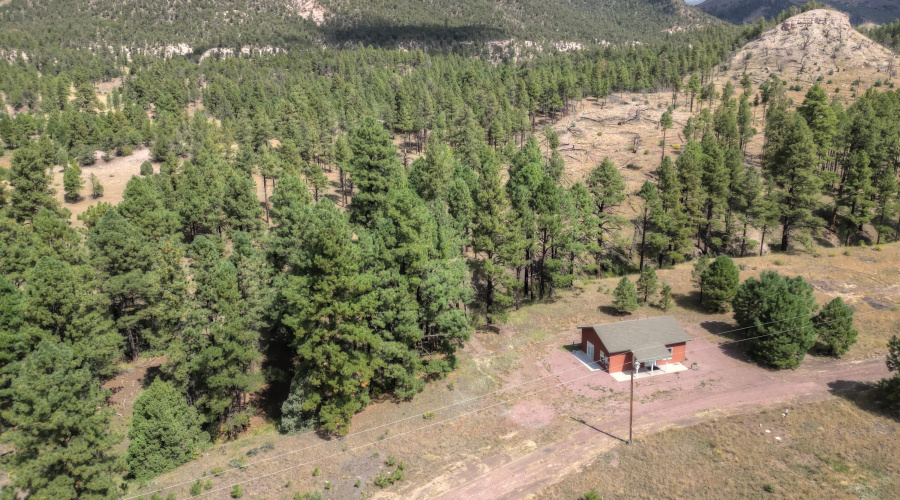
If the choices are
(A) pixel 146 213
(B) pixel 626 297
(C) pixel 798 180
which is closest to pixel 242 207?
(A) pixel 146 213

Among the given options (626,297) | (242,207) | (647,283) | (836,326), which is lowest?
(626,297)

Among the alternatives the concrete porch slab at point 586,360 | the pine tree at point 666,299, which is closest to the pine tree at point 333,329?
the concrete porch slab at point 586,360

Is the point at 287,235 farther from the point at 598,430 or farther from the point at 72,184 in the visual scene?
the point at 72,184

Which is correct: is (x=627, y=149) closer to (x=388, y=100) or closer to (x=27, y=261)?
(x=388, y=100)

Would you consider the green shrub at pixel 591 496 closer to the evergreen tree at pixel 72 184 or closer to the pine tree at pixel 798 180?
the pine tree at pixel 798 180

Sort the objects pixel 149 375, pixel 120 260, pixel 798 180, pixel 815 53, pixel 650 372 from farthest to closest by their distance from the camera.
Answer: pixel 815 53 < pixel 798 180 < pixel 149 375 < pixel 120 260 < pixel 650 372

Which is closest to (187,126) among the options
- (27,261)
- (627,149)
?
(27,261)

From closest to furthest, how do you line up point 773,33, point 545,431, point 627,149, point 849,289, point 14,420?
1. point 14,420
2. point 545,431
3. point 849,289
4. point 627,149
5. point 773,33
